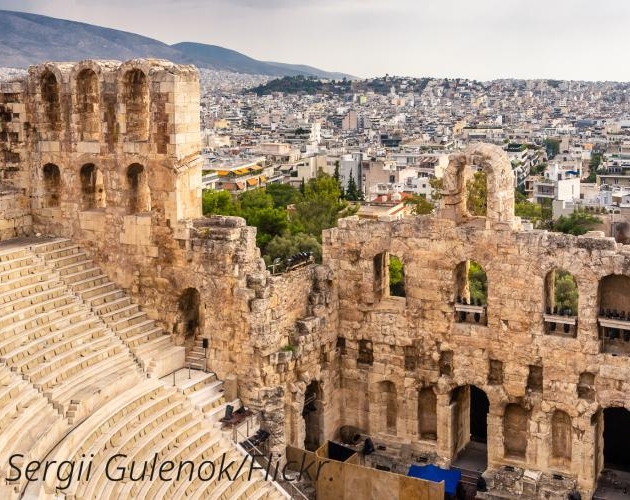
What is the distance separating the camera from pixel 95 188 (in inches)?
1085

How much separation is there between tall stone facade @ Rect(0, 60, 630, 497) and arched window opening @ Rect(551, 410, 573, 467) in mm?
44

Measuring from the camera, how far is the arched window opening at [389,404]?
26.9 meters

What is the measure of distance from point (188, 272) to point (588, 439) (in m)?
11.1

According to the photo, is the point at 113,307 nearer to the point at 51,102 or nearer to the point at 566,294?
the point at 51,102

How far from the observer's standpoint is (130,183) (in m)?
26.4

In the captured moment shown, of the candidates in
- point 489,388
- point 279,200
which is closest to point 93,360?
point 489,388

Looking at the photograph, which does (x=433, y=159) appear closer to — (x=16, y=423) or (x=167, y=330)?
(x=167, y=330)

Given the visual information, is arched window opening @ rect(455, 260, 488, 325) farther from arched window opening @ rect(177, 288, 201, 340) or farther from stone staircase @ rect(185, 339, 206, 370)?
arched window opening @ rect(177, 288, 201, 340)

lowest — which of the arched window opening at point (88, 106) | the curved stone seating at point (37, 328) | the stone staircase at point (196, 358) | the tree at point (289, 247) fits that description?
the stone staircase at point (196, 358)

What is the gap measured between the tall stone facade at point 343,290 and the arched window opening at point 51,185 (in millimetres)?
58

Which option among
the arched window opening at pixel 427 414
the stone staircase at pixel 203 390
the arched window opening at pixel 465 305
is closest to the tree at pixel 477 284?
the arched window opening at pixel 465 305

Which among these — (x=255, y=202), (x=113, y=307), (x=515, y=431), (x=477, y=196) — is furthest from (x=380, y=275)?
(x=255, y=202)

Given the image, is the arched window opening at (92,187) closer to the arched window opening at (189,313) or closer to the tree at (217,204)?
the arched window opening at (189,313)

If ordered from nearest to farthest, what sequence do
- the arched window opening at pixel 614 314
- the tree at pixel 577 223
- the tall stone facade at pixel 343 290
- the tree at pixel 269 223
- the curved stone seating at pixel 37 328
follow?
the curved stone seating at pixel 37 328, the arched window opening at pixel 614 314, the tall stone facade at pixel 343 290, the tree at pixel 269 223, the tree at pixel 577 223
